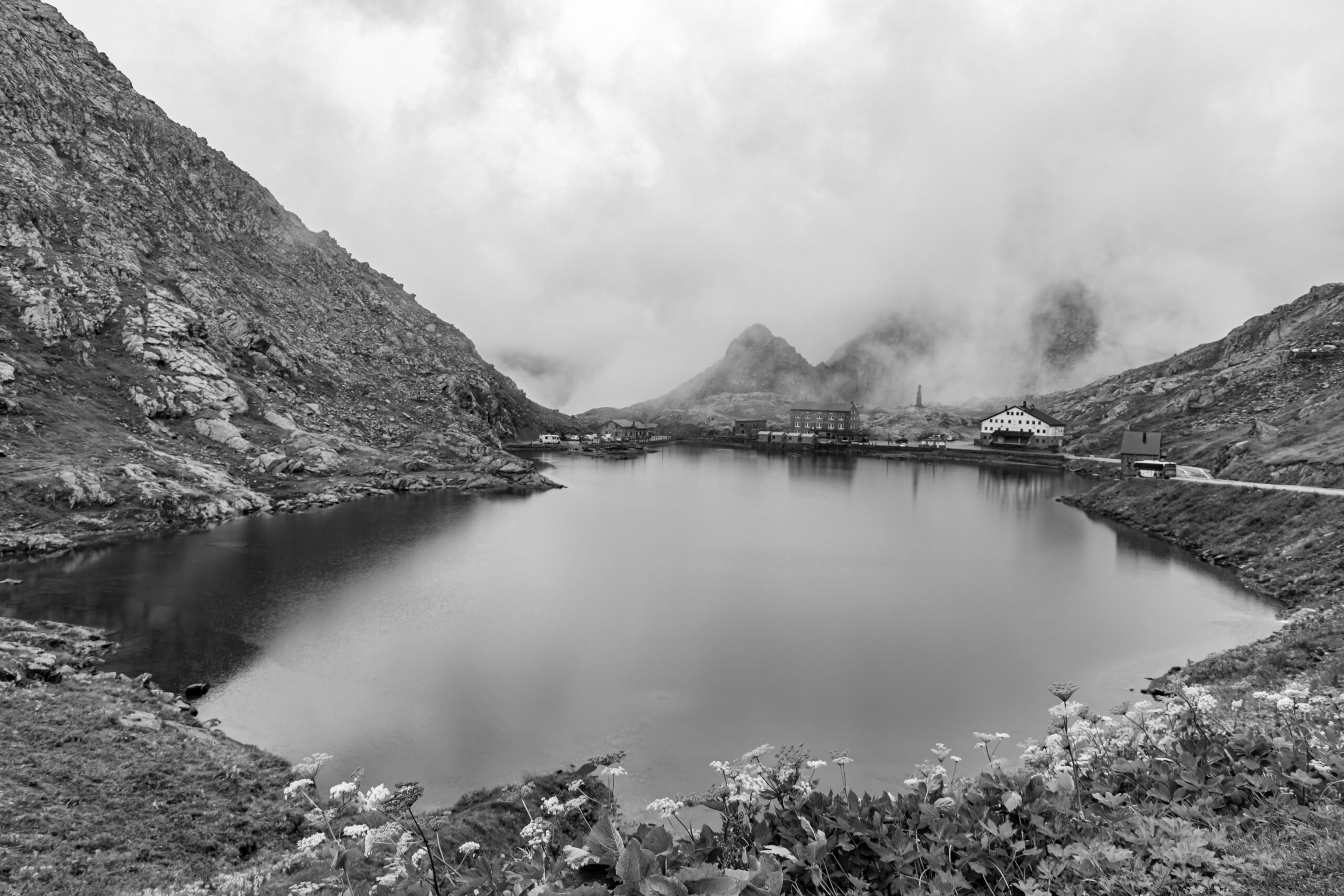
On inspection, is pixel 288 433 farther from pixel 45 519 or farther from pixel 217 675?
pixel 217 675

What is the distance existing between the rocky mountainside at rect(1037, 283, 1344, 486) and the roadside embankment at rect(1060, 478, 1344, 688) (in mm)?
6341

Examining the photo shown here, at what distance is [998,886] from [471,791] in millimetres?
14026

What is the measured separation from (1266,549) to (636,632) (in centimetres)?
3730

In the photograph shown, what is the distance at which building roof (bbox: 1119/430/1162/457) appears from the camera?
7625 cm

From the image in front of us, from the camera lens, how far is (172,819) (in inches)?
484

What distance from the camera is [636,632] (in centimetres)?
2741

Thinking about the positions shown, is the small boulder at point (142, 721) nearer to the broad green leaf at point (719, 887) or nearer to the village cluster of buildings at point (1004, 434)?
the broad green leaf at point (719, 887)

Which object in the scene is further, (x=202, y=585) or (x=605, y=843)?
(x=202, y=585)

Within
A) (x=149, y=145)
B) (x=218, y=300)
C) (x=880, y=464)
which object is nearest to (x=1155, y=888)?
(x=218, y=300)

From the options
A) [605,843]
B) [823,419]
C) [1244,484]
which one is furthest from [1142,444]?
[605,843]

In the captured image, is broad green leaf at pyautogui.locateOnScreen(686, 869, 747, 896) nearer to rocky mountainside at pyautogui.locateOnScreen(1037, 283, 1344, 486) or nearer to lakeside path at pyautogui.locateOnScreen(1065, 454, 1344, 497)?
lakeside path at pyautogui.locateOnScreen(1065, 454, 1344, 497)

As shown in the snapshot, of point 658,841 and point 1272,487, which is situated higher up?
point 1272,487

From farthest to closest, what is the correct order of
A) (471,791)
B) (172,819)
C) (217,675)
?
(217,675)
(471,791)
(172,819)

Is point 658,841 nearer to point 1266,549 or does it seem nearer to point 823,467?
point 1266,549
